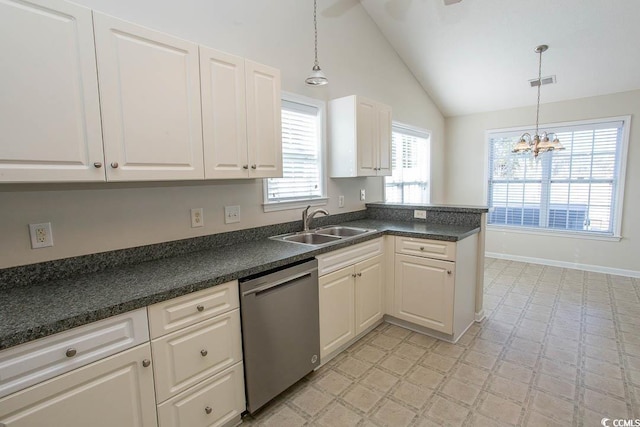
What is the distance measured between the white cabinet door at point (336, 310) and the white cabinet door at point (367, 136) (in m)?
1.14

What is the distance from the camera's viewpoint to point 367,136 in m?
3.10

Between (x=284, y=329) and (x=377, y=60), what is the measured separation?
11.0ft

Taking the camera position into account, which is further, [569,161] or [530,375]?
[569,161]

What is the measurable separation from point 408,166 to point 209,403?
13.3 ft

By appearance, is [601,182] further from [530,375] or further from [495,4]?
[530,375]

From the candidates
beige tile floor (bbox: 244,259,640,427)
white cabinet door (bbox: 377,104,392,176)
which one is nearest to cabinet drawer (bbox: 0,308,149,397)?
beige tile floor (bbox: 244,259,640,427)

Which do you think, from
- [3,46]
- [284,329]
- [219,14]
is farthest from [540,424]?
[219,14]

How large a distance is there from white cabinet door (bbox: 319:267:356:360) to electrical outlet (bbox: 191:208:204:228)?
932 mm

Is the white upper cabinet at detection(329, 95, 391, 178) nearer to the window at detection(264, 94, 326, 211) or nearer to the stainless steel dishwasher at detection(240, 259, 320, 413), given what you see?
the window at detection(264, 94, 326, 211)

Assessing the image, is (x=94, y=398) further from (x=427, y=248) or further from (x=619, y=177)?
(x=619, y=177)

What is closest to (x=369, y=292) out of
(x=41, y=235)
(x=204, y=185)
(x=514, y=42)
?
(x=204, y=185)

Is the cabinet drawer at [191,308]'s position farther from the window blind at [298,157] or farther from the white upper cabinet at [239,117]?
the window blind at [298,157]

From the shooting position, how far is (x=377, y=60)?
3.82 m

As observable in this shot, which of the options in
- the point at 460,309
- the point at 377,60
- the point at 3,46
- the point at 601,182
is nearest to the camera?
the point at 3,46
